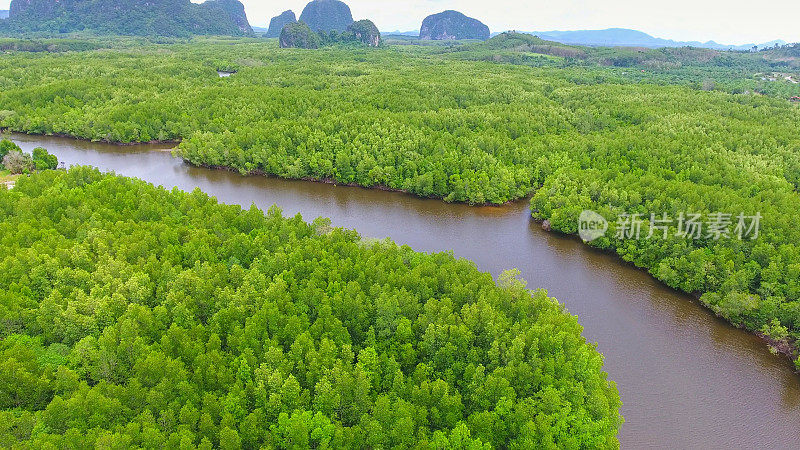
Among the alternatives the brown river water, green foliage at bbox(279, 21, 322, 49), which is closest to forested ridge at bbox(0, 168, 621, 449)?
the brown river water

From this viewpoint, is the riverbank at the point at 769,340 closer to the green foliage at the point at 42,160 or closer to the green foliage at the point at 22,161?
the green foliage at the point at 42,160

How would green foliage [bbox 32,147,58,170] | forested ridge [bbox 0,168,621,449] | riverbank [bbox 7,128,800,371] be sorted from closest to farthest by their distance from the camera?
1. forested ridge [bbox 0,168,621,449]
2. riverbank [bbox 7,128,800,371]
3. green foliage [bbox 32,147,58,170]

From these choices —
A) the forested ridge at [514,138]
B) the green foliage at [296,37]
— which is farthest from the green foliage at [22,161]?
the green foliage at [296,37]

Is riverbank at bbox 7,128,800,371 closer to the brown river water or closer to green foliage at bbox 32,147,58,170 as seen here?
the brown river water

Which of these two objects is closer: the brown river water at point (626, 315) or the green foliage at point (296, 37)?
the brown river water at point (626, 315)

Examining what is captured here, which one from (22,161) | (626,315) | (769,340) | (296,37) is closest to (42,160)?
(22,161)

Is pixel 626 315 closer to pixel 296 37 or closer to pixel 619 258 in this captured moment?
pixel 619 258
